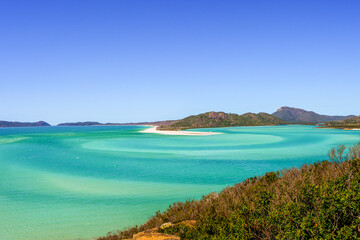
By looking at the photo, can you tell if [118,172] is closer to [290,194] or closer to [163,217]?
[163,217]

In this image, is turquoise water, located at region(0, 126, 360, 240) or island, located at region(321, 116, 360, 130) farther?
island, located at region(321, 116, 360, 130)

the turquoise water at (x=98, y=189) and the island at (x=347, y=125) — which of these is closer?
the turquoise water at (x=98, y=189)

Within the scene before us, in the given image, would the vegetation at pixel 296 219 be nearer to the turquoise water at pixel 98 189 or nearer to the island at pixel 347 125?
the turquoise water at pixel 98 189

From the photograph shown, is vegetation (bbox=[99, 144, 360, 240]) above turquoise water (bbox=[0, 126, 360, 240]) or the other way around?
above

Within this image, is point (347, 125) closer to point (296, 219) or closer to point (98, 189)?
point (98, 189)

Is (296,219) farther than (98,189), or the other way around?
(98,189)

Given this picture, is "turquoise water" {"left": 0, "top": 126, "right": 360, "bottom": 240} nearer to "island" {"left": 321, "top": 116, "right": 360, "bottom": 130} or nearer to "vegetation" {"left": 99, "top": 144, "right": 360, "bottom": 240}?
"vegetation" {"left": 99, "top": 144, "right": 360, "bottom": 240}

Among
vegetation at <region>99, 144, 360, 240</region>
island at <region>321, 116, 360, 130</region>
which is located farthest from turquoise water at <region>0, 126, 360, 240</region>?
island at <region>321, 116, 360, 130</region>

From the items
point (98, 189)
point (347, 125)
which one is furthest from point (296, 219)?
point (347, 125)

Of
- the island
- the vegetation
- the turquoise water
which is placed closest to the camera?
the vegetation

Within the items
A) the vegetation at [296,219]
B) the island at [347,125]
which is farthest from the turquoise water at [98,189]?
the island at [347,125]

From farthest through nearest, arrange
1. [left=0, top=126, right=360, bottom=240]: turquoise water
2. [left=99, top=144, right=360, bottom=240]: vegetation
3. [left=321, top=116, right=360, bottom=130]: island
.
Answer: [left=321, top=116, right=360, bottom=130]: island < [left=0, top=126, right=360, bottom=240]: turquoise water < [left=99, top=144, right=360, bottom=240]: vegetation

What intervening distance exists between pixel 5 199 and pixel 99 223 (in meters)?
9.21

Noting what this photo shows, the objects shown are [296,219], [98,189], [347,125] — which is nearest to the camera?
[296,219]
